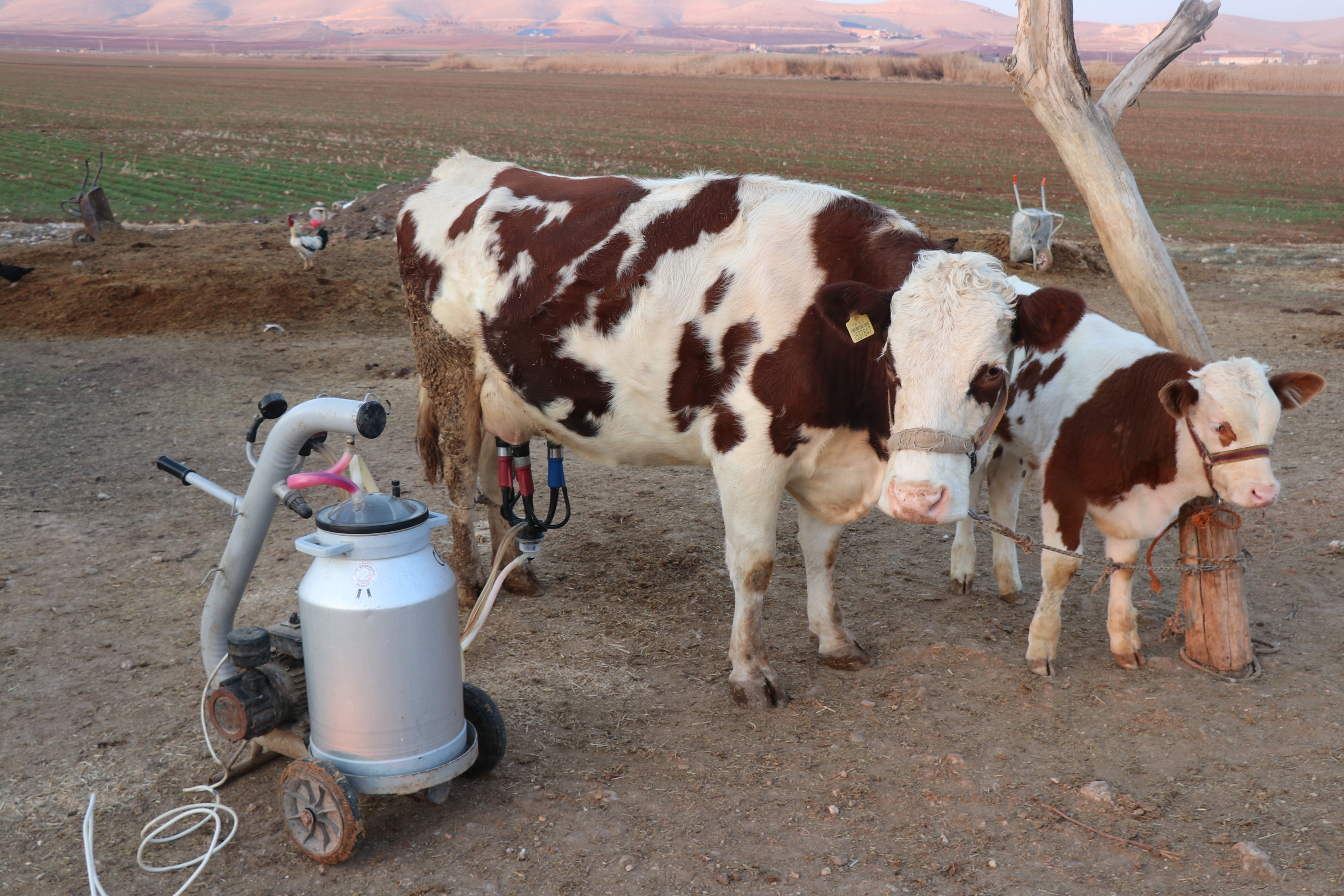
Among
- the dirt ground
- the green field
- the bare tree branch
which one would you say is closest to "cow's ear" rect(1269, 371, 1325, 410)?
the dirt ground

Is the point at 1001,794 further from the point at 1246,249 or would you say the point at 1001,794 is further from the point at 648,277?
the point at 1246,249

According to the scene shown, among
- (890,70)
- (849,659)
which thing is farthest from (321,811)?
(890,70)

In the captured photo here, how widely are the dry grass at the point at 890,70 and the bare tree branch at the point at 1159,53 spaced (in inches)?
3375

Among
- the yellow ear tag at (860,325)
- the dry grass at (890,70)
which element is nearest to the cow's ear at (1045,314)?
the yellow ear tag at (860,325)

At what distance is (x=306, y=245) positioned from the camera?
13.6 meters

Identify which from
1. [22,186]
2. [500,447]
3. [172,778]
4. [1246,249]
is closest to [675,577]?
[500,447]

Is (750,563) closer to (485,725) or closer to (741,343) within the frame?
(741,343)

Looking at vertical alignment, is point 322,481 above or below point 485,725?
above

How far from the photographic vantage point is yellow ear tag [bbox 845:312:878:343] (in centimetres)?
424

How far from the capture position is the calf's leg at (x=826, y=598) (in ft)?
17.4

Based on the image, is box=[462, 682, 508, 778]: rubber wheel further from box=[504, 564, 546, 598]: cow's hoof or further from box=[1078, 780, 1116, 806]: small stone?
box=[1078, 780, 1116, 806]: small stone

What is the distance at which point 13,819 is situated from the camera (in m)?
4.04

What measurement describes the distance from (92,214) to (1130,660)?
15229mm

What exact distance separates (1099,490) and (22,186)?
77.1 ft
